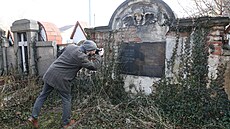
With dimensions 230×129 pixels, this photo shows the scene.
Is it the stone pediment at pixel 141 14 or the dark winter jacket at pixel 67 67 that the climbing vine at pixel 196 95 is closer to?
the stone pediment at pixel 141 14

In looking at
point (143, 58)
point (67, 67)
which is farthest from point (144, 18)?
point (67, 67)

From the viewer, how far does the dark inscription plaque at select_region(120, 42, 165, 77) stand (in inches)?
187

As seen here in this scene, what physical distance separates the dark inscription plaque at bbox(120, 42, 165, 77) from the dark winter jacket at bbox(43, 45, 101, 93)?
166cm

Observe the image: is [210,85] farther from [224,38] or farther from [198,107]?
[224,38]

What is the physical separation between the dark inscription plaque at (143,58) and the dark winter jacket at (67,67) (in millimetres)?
1663

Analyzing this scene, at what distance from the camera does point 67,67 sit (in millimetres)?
3742

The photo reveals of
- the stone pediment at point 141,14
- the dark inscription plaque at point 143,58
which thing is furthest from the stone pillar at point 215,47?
the dark inscription plaque at point 143,58

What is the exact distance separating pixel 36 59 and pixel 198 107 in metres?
5.36

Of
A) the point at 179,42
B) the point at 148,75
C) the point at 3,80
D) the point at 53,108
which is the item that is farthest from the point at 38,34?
the point at 179,42

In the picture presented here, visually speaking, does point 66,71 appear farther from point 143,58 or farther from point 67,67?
point 143,58

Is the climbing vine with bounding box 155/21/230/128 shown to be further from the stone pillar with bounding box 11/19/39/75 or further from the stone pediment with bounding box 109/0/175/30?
the stone pillar with bounding box 11/19/39/75

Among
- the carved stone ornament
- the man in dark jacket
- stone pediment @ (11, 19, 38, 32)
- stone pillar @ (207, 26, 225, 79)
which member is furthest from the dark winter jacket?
stone pediment @ (11, 19, 38, 32)

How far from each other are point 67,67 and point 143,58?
2104 mm

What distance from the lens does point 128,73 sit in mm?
5375
